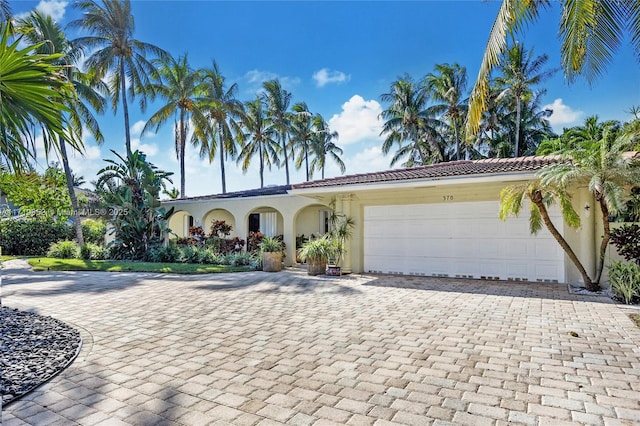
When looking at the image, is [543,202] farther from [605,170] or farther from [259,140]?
[259,140]

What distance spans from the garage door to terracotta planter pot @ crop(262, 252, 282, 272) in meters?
3.35

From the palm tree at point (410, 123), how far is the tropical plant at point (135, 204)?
2211 centimetres

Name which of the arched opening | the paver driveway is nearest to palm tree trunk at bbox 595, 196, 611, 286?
the paver driveway

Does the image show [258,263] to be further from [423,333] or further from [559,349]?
[559,349]

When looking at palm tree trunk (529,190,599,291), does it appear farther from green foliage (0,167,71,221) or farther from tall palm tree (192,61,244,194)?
green foliage (0,167,71,221)

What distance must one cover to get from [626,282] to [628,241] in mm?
1589

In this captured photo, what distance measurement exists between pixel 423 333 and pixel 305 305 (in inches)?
117

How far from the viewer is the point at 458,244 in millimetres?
12406

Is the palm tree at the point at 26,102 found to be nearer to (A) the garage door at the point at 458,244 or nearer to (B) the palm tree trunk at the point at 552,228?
(B) the palm tree trunk at the point at 552,228

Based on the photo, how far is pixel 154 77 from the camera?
25.3 m

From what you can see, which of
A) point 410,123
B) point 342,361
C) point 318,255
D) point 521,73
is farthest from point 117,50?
point 521,73

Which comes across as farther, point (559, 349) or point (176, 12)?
point (176, 12)

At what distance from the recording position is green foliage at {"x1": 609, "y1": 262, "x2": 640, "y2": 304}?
26.5 feet

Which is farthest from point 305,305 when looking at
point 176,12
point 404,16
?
point 176,12
